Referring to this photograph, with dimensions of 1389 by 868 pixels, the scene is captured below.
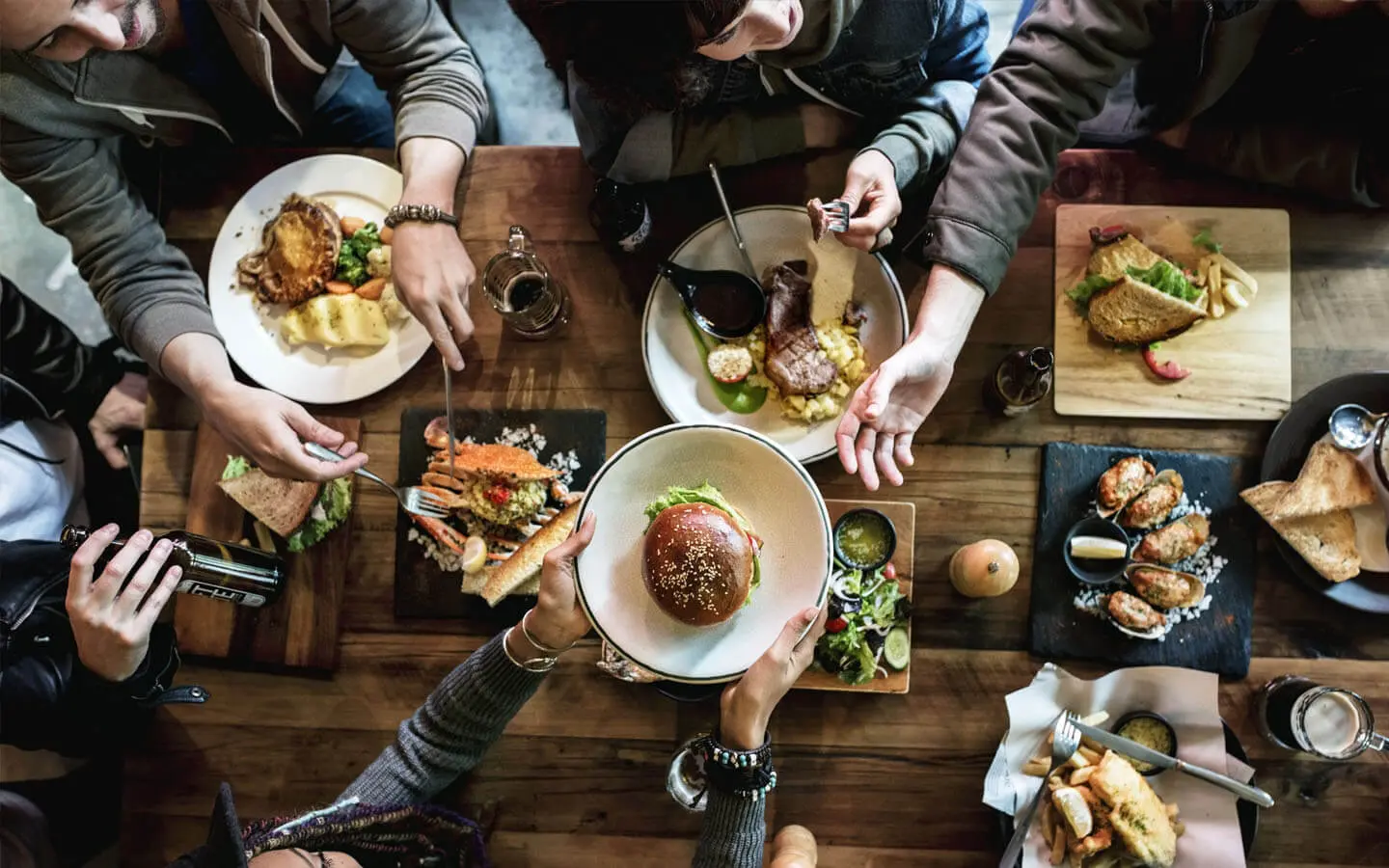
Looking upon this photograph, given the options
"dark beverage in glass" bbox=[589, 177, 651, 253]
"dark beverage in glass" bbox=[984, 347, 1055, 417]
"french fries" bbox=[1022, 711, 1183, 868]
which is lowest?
"french fries" bbox=[1022, 711, 1183, 868]

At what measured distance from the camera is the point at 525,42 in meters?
2.99

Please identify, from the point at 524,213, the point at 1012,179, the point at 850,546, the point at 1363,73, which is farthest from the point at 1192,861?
the point at 524,213

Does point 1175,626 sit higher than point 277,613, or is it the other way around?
point 277,613

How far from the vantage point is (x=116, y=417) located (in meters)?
2.29

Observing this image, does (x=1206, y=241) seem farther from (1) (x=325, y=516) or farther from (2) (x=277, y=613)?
(2) (x=277, y=613)

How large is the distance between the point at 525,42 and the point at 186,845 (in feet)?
9.40

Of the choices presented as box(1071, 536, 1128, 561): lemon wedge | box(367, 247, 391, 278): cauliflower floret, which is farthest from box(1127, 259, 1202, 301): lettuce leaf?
box(367, 247, 391, 278): cauliflower floret

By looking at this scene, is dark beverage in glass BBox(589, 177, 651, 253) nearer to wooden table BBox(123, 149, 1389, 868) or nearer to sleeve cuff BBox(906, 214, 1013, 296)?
wooden table BBox(123, 149, 1389, 868)

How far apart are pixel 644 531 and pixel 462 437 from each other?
0.62 m

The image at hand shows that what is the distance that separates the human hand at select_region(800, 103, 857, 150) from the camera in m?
1.88

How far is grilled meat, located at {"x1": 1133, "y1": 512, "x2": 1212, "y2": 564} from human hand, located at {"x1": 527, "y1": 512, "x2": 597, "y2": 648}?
1298mm

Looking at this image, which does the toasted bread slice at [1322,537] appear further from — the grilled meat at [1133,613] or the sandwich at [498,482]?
the sandwich at [498,482]

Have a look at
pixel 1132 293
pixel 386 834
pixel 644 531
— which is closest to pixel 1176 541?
pixel 1132 293

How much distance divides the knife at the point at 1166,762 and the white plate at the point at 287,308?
6.07 ft
